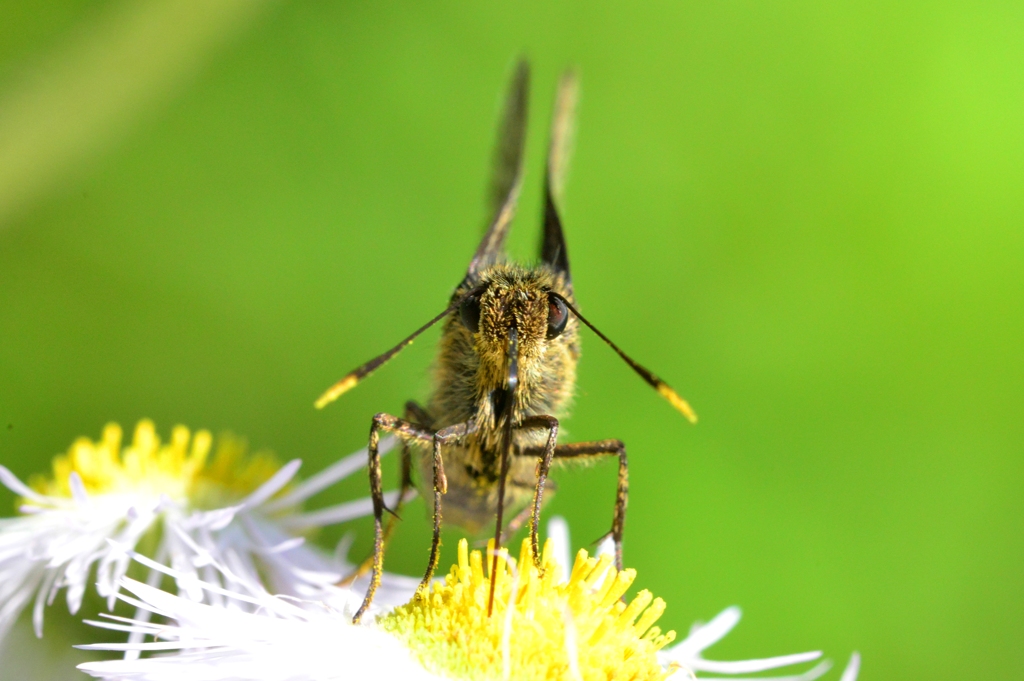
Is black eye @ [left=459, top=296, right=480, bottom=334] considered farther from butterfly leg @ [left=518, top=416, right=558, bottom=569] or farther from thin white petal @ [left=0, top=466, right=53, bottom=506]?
thin white petal @ [left=0, top=466, right=53, bottom=506]

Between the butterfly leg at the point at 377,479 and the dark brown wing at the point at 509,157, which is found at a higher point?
the dark brown wing at the point at 509,157

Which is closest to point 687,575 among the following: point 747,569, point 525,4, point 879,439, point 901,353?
point 747,569

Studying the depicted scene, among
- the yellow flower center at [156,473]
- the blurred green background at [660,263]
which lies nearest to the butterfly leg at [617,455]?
the yellow flower center at [156,473]

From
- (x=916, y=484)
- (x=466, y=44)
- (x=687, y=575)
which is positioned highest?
(x=466, y=44)

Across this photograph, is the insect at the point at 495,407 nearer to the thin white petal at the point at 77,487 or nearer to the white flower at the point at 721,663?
the white flower at the point at 721,663

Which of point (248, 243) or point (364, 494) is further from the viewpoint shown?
point (248, 243)

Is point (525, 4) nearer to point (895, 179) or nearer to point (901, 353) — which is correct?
point (895, 179)

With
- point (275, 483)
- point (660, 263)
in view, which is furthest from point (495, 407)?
point (660, 263)
